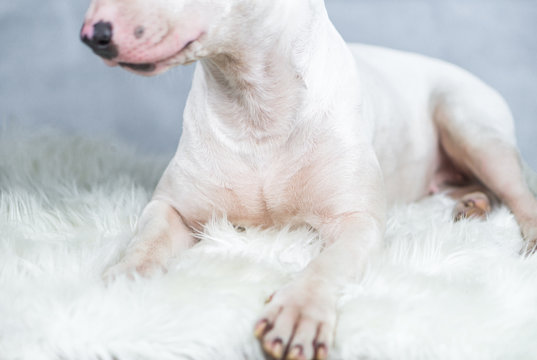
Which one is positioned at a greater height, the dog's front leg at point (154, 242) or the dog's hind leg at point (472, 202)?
the dog's front leg at point (154, 242)

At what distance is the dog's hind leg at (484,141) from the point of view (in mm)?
A: 1682

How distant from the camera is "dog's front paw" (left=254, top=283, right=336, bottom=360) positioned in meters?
0.88

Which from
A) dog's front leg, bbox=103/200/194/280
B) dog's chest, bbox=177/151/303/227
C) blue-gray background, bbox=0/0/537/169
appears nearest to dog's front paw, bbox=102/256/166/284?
dog's front leg, bbox=103/200/194/280

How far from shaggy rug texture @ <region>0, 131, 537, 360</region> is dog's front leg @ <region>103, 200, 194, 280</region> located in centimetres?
4

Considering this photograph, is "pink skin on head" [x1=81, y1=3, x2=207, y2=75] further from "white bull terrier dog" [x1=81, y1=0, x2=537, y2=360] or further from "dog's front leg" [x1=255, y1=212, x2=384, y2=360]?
"dog's front leg" [x1=255, y1=212, x2=384, y2=360]

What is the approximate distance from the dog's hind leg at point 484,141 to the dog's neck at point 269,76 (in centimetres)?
64

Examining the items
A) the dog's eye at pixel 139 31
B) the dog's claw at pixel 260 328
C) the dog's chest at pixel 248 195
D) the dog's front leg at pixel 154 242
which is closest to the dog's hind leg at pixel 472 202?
the dog's chest at pixel 248 195

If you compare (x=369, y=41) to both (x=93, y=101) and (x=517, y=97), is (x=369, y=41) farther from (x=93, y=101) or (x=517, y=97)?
(x=93, y=101)

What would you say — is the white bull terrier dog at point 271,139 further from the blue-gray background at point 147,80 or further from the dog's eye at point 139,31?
the blue-gray background at point 147,80

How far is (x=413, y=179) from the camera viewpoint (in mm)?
1824

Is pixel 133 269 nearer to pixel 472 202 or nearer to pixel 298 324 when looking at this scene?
pixel 298 324

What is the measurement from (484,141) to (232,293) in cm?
105

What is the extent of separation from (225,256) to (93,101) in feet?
5.19

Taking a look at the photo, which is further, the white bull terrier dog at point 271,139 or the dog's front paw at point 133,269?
the dog's front paw at point 133,269
